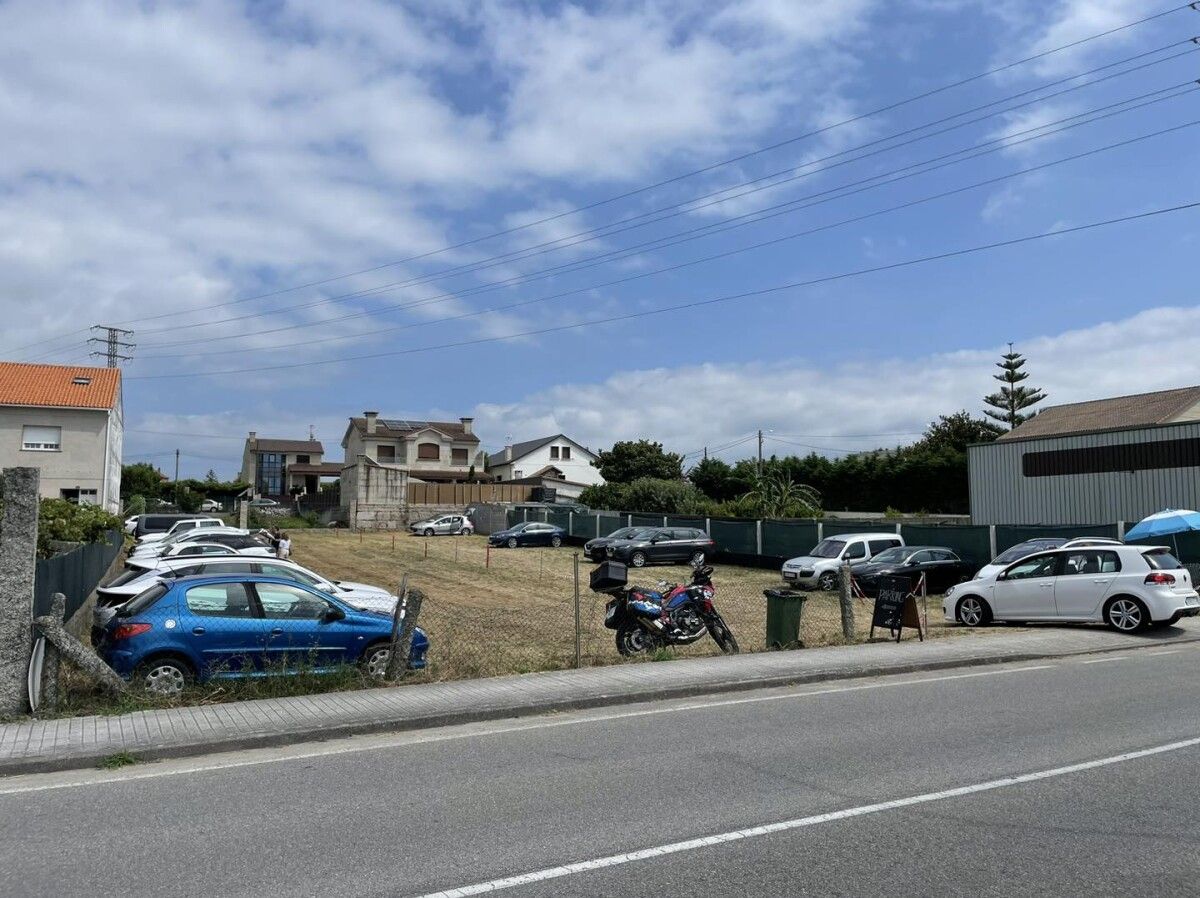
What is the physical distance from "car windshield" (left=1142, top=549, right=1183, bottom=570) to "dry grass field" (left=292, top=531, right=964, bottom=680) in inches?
126

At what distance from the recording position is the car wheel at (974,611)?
17.7 metres

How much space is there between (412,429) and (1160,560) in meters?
76.5

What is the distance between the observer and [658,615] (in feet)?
44.5

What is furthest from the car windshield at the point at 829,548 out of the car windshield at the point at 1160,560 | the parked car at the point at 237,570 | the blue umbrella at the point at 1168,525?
the parked car at the point at 237,570

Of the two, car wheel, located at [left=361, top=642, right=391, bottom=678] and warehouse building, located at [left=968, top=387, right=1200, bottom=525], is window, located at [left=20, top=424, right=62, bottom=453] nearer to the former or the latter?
car wheel, located at [left=361, top=642, right=391, bottom=678]

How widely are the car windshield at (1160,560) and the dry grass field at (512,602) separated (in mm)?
3209

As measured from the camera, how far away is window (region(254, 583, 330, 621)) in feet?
36.8

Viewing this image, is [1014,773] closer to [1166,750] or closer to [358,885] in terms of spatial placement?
[1166,750]

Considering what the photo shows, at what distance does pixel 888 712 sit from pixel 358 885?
602 centimetres

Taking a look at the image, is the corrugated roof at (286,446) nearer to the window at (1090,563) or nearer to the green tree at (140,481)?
the green tree at (140,481)

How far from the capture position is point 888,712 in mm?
9508

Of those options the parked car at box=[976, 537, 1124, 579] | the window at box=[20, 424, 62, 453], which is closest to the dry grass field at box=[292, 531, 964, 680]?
the parked car at box=[976, 537, 1124, 579]

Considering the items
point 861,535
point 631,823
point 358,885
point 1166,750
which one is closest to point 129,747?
point 358,885

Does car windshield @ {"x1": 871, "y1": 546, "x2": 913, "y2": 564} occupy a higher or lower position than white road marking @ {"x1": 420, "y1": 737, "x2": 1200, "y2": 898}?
higher
